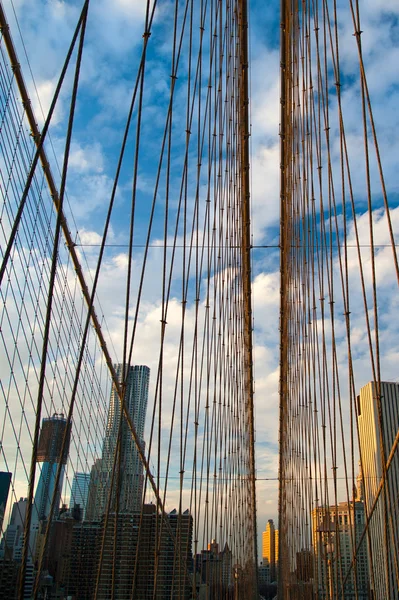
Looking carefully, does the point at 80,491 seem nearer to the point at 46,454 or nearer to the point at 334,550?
the point at 46,454

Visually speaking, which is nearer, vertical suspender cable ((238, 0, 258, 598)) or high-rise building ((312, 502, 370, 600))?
high-rise building ((312, 502, 370, 600))

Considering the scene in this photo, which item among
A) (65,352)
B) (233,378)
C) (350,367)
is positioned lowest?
(350,367)

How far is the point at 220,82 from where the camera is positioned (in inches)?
305

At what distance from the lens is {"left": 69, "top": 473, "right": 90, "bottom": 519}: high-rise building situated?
36.2ft

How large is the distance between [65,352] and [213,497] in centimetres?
544

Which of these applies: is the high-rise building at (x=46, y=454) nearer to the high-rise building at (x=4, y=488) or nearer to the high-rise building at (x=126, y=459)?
the high-rise building at (x=4, y=488)

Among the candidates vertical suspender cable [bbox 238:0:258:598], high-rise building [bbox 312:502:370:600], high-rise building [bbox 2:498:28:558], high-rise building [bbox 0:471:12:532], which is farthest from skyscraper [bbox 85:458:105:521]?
high-rise building [bbox 0:471:12:532]

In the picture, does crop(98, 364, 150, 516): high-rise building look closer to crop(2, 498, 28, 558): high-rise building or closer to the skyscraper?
the skyscraper

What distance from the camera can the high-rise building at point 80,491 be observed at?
11039 mm

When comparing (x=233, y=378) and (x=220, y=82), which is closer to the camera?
(x=220, y=82)

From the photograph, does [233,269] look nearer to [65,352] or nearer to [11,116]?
[65,352]

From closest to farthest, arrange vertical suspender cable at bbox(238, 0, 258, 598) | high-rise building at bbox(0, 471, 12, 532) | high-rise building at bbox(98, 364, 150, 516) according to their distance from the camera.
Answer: high-rise building at bbox(0, 471, 12, 532)
vertical suspender cable at bbox(238, 0, 258, 598)
high-rise building at bbox(98, 364, 150, 516)

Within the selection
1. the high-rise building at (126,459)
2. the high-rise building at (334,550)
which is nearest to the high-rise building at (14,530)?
the high-rise building at (334,550)

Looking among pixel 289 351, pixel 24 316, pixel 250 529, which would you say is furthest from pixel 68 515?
pixel 250 529
